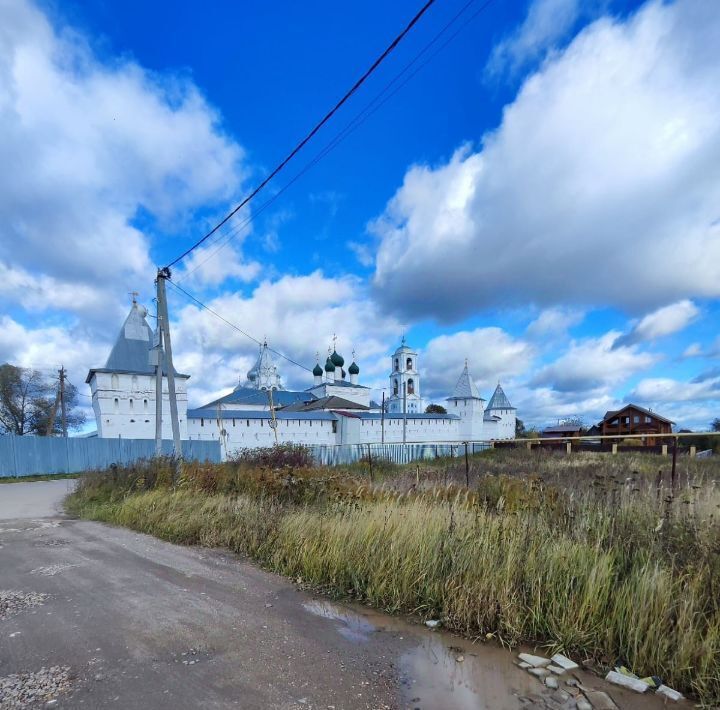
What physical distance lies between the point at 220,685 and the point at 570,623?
243 centimetres

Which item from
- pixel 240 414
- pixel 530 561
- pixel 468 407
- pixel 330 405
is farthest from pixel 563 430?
pixel 530 561

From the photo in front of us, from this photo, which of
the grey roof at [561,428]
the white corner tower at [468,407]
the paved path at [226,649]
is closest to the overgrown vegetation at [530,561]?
the paved path at [226,649]

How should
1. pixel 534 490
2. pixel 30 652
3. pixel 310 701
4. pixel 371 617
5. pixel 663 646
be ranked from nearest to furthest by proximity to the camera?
pixel 310 701 → pixel 663 646 → pixel 30 652 → pixel 371 617 → pixel 534 490

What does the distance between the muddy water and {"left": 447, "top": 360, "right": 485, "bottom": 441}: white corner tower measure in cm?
4588

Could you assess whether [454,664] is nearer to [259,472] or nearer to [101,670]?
[101,670]

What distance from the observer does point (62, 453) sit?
23266 mm

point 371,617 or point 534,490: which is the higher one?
point 534,490

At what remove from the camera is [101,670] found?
115 inches

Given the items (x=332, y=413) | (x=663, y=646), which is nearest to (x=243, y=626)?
(x=663, y=646)

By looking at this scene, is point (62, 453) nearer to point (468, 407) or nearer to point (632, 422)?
point (468, 407)

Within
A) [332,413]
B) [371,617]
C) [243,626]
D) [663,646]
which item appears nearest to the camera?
[663,646]

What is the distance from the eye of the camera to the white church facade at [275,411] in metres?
30.7

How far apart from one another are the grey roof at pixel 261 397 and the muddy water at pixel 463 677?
45.4 m

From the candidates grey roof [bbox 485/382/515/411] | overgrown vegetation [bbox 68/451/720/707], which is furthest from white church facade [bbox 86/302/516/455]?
overgrown vegetation [bbox 68/451/720/707]
